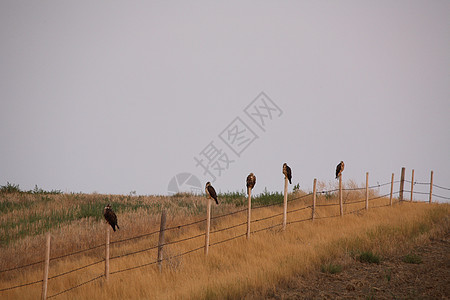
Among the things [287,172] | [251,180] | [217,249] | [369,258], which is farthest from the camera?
[287,172]

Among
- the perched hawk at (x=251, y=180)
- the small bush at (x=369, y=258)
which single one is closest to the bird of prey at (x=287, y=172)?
the perched hawk at (x=251, y=180)

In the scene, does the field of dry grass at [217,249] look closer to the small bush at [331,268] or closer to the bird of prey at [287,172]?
the small bush at [331,268]

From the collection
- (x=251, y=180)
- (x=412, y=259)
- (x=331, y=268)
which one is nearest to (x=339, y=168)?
(x=251, y=180)

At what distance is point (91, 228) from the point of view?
1612cm

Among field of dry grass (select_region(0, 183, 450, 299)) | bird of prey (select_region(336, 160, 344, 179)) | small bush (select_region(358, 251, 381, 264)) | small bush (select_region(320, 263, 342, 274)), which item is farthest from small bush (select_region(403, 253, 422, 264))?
bird of prey (select_region(336, 160, 344, 179))

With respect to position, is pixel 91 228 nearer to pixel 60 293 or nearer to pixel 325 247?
pixel 60 293

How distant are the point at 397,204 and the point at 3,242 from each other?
1805 cm

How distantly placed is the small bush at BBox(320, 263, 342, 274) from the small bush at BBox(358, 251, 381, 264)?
1.20 metres

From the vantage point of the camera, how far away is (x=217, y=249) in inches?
462

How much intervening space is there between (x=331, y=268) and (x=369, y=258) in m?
1.60

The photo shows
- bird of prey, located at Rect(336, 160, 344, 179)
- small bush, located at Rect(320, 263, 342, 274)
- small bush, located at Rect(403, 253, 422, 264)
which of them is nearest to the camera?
small bush, located at Rect(320, 263, 342, 274)

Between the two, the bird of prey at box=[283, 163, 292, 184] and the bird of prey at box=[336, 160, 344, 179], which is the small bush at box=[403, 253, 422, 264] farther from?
the bird of prey at box=[336, 160, 344, 179]

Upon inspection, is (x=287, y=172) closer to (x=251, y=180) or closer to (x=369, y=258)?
(x=251, y=180)

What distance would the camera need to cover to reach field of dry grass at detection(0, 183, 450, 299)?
29.7 ft
